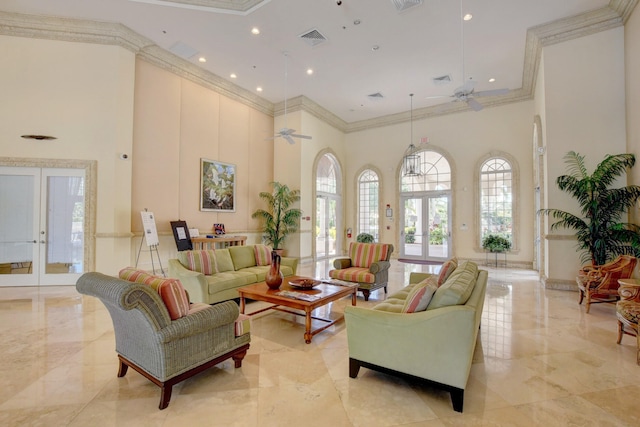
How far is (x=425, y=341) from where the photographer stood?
2293 mm

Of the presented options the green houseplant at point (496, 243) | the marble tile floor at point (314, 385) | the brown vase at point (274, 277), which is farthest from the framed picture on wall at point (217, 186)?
the green houseplant at point (496, 243)

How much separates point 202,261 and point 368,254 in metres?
2.94

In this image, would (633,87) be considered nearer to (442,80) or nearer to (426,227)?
(442,80)

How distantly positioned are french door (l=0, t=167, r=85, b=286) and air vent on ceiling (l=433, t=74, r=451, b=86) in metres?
8.53

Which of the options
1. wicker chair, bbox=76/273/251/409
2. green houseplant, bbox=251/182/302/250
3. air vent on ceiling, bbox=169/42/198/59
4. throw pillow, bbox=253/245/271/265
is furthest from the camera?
green houseplant, bbox=251/182/302/250

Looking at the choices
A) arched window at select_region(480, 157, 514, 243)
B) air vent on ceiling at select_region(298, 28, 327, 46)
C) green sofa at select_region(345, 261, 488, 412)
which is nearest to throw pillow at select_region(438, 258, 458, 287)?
green sofa at select_region(345, 261, 488, 412)

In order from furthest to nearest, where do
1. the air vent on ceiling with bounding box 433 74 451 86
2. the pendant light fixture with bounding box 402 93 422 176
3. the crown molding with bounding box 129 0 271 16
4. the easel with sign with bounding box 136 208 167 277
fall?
the pendant light fixture with bounding box 402 93 422 176
the air vent on ceiling with bounding box 433 74 451 86
the easel with sign with bounding box 136 208 167 277
the crown molding with bounding box 129 0 271 16

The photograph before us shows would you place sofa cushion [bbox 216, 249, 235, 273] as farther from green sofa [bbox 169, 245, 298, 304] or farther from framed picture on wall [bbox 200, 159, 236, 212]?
framed picture on wall [bbox 200, 159, 236, 212]

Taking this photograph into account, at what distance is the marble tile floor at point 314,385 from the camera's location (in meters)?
2.14

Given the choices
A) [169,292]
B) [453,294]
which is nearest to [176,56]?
[169,292]

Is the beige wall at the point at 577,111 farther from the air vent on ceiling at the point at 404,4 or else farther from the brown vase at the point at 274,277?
the brown vase at the point at 274,277

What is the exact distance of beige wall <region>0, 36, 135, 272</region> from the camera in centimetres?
568

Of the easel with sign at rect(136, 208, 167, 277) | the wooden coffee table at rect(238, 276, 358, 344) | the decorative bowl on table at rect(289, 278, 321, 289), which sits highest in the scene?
the easel with sign at rect(136, 208, 167, 277)

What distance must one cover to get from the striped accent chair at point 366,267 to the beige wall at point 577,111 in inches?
130
